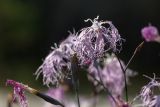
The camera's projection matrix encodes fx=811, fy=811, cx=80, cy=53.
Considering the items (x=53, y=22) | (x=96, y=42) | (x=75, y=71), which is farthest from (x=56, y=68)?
(x=53, y=22)

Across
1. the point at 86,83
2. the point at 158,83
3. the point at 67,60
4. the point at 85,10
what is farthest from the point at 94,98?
the point at 85,10

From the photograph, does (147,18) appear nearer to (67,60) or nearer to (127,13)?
(127,13)

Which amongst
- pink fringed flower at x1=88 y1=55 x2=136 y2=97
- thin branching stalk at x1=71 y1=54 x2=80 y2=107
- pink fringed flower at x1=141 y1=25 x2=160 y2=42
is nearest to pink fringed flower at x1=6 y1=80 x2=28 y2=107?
thin branching stalk at x1=71 y1=54 x2=80 y2=107

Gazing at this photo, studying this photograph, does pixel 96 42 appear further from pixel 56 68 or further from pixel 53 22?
pixel 53 22

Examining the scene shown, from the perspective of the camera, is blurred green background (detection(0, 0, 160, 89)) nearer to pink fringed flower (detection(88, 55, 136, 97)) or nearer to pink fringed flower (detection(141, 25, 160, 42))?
pink fringed flower (detection(88, 55, 136, 97))

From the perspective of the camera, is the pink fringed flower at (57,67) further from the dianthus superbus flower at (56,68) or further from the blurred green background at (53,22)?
the blurred green background at (53,22)
